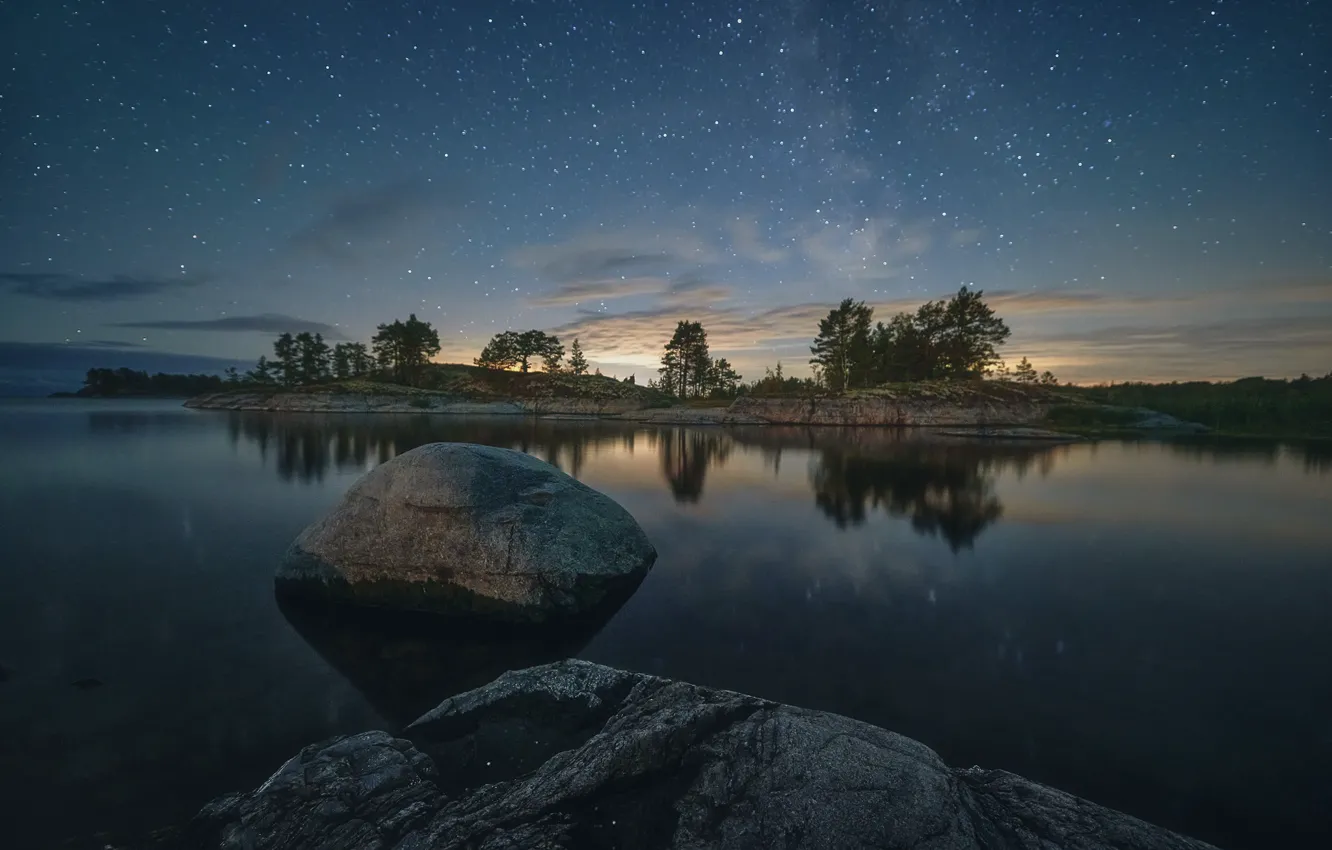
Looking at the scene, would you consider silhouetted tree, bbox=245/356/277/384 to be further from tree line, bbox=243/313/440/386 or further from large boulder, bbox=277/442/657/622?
large boulder, bbox=277/442/657/622

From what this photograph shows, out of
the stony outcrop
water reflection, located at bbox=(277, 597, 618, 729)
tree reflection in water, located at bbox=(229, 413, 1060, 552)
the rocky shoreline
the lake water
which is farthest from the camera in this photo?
the rocky shoreline

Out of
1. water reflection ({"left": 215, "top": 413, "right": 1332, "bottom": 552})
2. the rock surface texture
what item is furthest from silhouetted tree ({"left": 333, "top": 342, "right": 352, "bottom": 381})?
water reflection ({"left": 215, "top": 413, "right": 1332, "bottom": 552})

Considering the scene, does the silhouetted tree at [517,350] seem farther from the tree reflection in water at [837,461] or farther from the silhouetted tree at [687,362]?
the tree reflection in water at [837,461]

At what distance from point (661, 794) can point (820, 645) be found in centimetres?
511

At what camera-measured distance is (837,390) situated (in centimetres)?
7250

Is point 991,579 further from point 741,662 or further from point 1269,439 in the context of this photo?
point 1269,439

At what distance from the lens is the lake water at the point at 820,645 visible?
5172 millimetres

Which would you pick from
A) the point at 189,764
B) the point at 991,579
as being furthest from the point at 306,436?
the point at 991,579

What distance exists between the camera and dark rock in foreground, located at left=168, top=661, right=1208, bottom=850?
3.20m

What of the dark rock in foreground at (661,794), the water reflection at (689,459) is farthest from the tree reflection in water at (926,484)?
the dark rock in foreground at (661,794)

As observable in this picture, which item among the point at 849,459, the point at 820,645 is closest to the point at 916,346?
the point at 849,459

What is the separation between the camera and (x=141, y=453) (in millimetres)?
29156

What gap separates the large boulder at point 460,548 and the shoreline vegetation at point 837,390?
168 ft

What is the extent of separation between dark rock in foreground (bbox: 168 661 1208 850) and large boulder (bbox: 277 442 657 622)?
12.4ft
